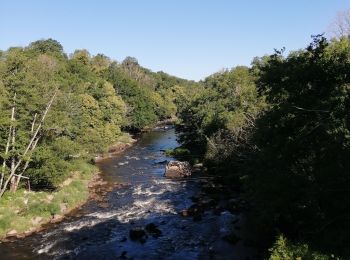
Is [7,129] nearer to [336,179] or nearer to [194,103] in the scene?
[336,179]

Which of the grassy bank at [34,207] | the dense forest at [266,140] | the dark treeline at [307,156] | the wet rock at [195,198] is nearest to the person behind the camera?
the dark treeline at [307,156]

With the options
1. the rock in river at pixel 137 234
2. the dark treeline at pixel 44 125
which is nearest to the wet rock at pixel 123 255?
the rock in river at pixel 137 234

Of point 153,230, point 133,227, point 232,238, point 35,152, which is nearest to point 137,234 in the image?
point 153,230

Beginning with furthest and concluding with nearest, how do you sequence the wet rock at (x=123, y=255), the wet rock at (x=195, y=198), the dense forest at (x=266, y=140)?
the wet rock at (x=195, y=198), the wet rock at (x=123, y=255), the dense forest at (x=266, y=140)

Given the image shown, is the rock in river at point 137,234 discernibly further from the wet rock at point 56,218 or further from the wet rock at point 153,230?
the wet rock at point 56,218

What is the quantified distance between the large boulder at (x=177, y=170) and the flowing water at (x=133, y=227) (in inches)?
150

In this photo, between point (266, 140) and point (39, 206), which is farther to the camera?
point (39, 206)

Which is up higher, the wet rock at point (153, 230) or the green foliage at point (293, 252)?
the green foliage at point (293, 252)

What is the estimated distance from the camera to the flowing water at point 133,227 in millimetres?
27938

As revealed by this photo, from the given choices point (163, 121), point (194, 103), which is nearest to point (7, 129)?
point (194, 103)

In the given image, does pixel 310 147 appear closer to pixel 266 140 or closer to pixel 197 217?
pixel 266 140

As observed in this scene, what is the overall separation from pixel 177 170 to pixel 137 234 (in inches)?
924

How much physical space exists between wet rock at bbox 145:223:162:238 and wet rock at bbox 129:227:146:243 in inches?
30.8

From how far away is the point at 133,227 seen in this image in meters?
33.5
